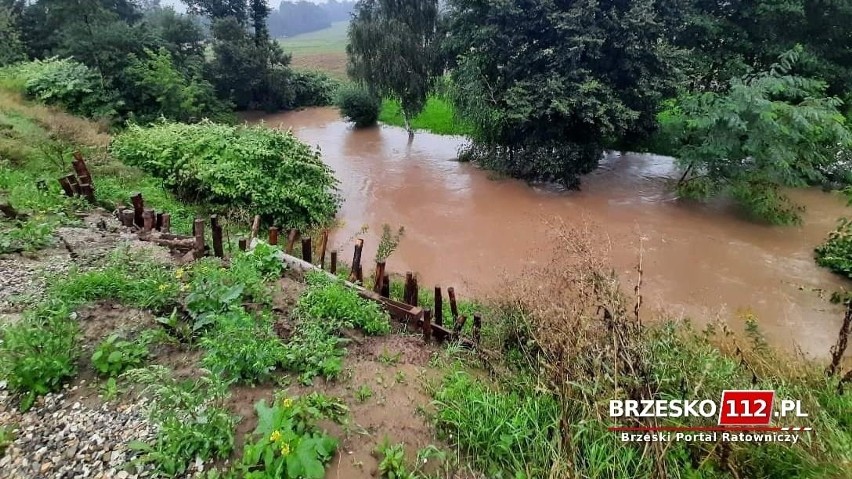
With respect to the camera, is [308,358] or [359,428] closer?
[359,428]

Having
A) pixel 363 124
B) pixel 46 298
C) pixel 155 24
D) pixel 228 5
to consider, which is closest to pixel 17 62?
pixel 155 24

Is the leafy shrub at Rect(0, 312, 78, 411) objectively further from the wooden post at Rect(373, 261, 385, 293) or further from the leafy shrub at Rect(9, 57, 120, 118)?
the leafy shrub at Rect(9, 57, 120, 118)

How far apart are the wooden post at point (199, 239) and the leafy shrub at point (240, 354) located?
1789 mm

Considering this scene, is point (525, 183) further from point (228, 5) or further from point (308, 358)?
point (228, 5)

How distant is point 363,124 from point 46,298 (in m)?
15.7

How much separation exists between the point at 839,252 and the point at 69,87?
1819 cm

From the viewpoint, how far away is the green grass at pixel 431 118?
17641 millimetres

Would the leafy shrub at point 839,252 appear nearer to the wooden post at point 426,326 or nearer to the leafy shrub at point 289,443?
the wooden post at point 426,326

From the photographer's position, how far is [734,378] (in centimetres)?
371

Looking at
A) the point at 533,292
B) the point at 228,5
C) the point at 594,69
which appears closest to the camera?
the point at 533,292

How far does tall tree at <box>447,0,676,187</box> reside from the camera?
35.1 ft

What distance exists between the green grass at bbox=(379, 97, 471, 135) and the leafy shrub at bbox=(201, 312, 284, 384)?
549 inches
